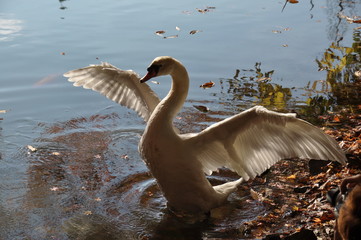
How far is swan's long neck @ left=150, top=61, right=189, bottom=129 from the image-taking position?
5254 mm

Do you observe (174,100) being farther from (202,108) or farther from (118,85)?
(202,108)

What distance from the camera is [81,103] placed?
28.2 ft

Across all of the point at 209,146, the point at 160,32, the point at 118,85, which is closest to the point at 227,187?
the point at 209,146

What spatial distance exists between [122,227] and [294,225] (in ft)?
5.64

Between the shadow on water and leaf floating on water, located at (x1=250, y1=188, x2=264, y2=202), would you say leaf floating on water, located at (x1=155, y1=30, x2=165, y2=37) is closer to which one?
the shadow on water

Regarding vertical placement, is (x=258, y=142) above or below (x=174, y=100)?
below

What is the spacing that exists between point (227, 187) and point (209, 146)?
0.72 m

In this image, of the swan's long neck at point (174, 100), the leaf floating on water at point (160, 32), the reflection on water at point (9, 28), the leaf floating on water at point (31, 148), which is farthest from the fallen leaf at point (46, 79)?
the swan's long neck at point (174, 100)

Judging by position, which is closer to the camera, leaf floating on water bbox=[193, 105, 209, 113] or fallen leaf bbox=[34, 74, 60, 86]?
leaf floating on water bbox=[193, 105, 209, 113]

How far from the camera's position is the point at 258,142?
527cm

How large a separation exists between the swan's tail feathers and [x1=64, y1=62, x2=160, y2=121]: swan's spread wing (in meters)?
1.30

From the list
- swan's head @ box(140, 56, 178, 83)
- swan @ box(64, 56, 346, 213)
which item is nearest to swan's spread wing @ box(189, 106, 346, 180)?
swan @ box(64, 56, 346, 213)

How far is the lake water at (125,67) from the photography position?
560 centimetres

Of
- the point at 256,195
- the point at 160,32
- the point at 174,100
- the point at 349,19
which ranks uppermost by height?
the point at 349,19
